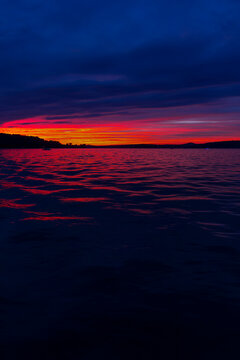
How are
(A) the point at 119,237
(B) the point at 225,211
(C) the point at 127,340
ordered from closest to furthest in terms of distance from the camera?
(C) the point at 127,340
(A) the point at 119,237
(B) the point at 225,211

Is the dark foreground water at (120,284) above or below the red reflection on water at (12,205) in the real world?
below

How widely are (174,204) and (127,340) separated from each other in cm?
874

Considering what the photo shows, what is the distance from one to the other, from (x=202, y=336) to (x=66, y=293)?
2.46m

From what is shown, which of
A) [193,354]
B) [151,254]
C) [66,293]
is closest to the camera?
[193,354]

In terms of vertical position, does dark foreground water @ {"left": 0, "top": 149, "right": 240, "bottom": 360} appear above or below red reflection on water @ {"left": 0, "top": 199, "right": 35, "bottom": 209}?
below

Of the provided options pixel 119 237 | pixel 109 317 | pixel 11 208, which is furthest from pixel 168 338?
pixel 11 208

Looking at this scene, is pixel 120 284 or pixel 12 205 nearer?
pixel 120 284

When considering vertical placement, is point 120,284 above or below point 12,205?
below

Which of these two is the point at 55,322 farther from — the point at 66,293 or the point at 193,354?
the point at 193,354

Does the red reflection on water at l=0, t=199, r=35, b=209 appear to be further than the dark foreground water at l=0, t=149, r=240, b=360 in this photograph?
Yes

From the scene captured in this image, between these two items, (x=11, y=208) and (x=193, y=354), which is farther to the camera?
(x=11, y=208)

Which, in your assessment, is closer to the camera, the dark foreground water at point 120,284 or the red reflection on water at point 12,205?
the dark foreground water at point 120,284

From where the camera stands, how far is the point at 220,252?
6.61 m

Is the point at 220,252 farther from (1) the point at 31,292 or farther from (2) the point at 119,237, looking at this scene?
(1) the point at 31,292
